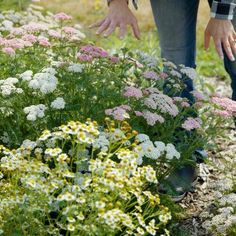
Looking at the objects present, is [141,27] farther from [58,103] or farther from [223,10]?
[58,103]

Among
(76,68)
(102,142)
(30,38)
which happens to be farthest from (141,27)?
(102,142)

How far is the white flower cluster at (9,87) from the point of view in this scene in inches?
120

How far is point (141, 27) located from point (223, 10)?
3.65 metres

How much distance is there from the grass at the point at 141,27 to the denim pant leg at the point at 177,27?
1.59m

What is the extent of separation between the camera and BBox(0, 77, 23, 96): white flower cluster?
304cm

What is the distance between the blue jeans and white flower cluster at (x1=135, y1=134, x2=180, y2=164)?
0.82 meters

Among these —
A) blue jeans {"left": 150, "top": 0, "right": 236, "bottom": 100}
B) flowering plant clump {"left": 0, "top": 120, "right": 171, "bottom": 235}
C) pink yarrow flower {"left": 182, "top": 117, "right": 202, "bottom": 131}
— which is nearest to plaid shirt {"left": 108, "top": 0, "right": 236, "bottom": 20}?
blue jeans {"left": 150, "top": 0, "right": 236, "bottom": 100}

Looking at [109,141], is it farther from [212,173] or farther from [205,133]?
[212,173]

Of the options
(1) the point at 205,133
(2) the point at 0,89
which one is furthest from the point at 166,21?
(2) the point at 0,89

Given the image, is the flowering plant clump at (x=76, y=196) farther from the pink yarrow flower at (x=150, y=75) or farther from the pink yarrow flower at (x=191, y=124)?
the pink yarrow flower at (x=150, y=75)

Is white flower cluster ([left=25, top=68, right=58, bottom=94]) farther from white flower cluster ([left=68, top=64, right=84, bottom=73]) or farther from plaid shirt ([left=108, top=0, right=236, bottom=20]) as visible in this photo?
plaid shirt ([left=108, top=0, right=236, bottom=20])

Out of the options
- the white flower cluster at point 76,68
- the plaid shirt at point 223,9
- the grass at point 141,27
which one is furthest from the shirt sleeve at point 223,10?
the grass at point 141,27

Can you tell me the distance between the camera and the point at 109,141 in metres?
2.86

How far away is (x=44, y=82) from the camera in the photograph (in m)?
3.04
